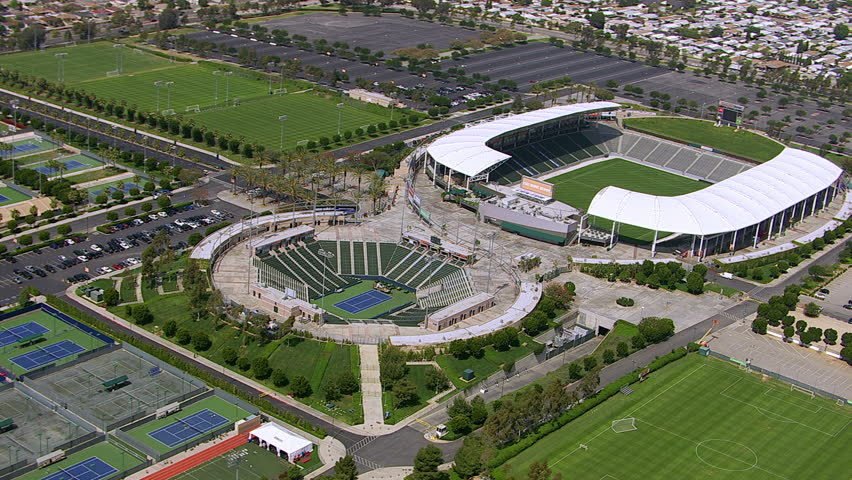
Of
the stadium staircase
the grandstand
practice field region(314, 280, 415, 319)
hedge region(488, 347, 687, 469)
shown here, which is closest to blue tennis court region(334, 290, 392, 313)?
practice field region(314, 280, 415, 319)

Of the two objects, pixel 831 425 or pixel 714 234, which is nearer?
pixel 831 425

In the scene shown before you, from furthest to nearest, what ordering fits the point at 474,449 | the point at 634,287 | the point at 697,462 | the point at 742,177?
the point at 742,177 → the point at 634,287 → the point at 697,462 → the point at 474,449

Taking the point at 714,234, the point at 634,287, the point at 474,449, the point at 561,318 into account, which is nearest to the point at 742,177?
the point at 714,234

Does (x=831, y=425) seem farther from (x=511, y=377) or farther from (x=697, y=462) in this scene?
(x=511, y=377)

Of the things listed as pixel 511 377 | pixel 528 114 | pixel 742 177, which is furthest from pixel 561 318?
pixel 528 114

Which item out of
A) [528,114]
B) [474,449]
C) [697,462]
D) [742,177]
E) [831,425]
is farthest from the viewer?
[528,114]

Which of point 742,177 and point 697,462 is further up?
point 742,177

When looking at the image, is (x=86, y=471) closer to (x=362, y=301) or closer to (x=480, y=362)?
(x=480, y=362)
